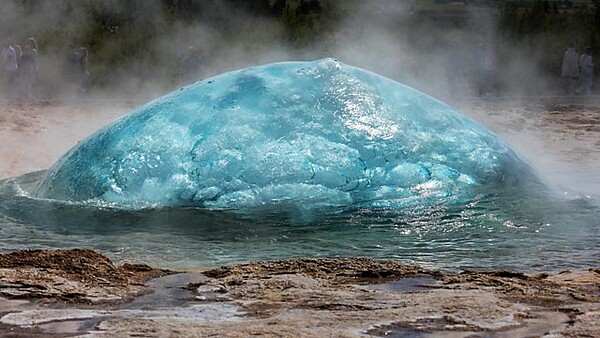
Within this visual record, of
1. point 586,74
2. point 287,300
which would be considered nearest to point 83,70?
point 586,74

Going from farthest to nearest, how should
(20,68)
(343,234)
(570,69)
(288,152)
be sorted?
(570,69) → (20,68) → (288,152) → (343,234)

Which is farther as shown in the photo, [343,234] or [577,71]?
[577,71]

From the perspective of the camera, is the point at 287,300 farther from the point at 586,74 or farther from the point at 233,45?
the point at 586,74

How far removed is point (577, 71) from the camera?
52.1 feet

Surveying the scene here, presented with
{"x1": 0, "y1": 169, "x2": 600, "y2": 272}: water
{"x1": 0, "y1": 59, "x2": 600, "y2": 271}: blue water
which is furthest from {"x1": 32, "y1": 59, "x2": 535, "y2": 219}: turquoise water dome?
{"x1": 0, "y1": 169, "x2": 600, "y2": 272}: water

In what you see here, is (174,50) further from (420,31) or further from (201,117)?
(201,117)

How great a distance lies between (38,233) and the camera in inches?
233

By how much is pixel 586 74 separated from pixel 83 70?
22.6 ft

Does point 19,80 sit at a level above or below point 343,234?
above

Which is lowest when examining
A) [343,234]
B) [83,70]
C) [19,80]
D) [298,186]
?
[343,234]

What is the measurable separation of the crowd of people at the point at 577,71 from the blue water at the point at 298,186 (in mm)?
→ 8602

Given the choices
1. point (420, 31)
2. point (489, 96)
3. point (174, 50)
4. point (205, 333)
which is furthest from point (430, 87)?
point (205, 333)

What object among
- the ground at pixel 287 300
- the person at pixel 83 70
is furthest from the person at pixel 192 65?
the ground at pixel 287 300

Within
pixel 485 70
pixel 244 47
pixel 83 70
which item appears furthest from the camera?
pixel 485 70
